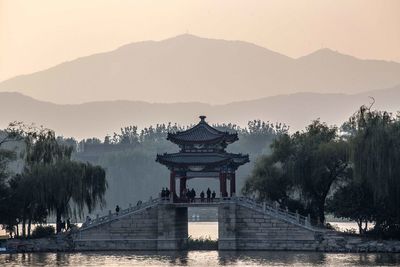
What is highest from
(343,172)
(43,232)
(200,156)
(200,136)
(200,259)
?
(200,136)

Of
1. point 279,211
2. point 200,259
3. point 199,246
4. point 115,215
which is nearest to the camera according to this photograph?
point 200,259

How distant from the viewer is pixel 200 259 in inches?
2391

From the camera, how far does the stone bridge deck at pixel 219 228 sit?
212ft

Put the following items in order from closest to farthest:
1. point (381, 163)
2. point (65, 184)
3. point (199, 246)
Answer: point (381, 163)
point (65, 184)
point (199, 246)

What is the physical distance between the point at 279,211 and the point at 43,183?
16.1 m

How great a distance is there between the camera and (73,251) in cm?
6744

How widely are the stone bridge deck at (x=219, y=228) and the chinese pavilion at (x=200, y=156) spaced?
2.06m

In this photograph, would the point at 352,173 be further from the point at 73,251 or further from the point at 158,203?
the point at 73,251

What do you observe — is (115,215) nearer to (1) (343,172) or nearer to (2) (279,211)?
(2) (279,211)

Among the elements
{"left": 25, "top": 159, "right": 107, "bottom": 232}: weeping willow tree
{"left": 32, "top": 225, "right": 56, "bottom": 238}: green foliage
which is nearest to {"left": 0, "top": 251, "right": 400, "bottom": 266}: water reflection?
{"left": 32, "top": 225, "right": 56, "bottom": 238}: green foliage

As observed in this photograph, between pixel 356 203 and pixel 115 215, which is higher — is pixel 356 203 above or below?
above

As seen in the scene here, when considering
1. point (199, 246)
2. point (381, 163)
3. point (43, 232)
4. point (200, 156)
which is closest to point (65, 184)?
point (43, 232)

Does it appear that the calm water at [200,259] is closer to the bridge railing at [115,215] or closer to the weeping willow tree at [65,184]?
the bridge railing at [115,215]

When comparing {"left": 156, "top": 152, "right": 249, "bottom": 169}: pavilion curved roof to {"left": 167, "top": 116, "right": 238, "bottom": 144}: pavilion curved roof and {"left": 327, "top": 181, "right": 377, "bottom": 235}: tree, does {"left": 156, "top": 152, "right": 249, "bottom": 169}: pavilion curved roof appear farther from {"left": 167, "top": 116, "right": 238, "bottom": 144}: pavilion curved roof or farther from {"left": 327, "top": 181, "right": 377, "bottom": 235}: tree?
{"left": 327, "top": 181, "right": 377, "bottom": 235}: tree
